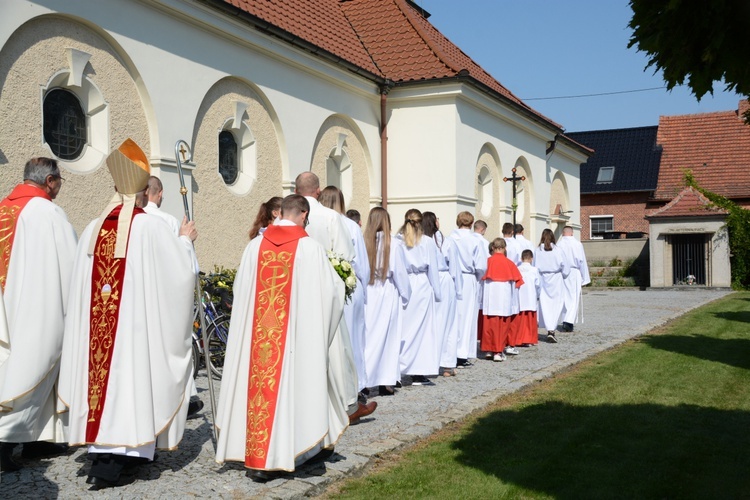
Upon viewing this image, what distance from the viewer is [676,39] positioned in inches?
162

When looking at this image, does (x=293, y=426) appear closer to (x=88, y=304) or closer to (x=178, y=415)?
(x=178, y=415)

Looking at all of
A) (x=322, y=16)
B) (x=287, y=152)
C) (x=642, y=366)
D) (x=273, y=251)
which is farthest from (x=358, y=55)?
(x=273, y=251)

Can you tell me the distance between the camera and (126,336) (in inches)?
201

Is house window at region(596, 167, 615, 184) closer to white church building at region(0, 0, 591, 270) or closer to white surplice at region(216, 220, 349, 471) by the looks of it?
white church building at region(0, 0, 591, 270)

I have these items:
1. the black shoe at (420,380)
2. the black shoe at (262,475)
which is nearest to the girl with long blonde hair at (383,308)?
the black shoe at (420,380)

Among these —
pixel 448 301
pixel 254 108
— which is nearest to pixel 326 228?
pixel 448 301

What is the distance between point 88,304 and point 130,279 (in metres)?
0.35

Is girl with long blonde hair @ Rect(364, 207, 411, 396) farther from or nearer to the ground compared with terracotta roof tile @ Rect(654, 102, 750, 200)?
nearer to the ground

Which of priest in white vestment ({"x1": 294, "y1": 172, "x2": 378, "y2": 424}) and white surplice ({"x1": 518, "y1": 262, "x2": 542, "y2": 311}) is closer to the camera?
priest in white vestment ({"x1": 294, "y1": 172, "x2": 378, "y2": 424})

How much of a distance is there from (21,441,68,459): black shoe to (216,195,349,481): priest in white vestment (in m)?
1.56

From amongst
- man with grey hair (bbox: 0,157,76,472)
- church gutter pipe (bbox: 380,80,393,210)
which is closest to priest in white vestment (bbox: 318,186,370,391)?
man with grey hair (bbox: 0,157,76,472)

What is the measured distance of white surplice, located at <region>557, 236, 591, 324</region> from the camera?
48.4 ft

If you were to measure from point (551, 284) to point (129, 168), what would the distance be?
10.2 m

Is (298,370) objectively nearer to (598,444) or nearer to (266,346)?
(266,346)
